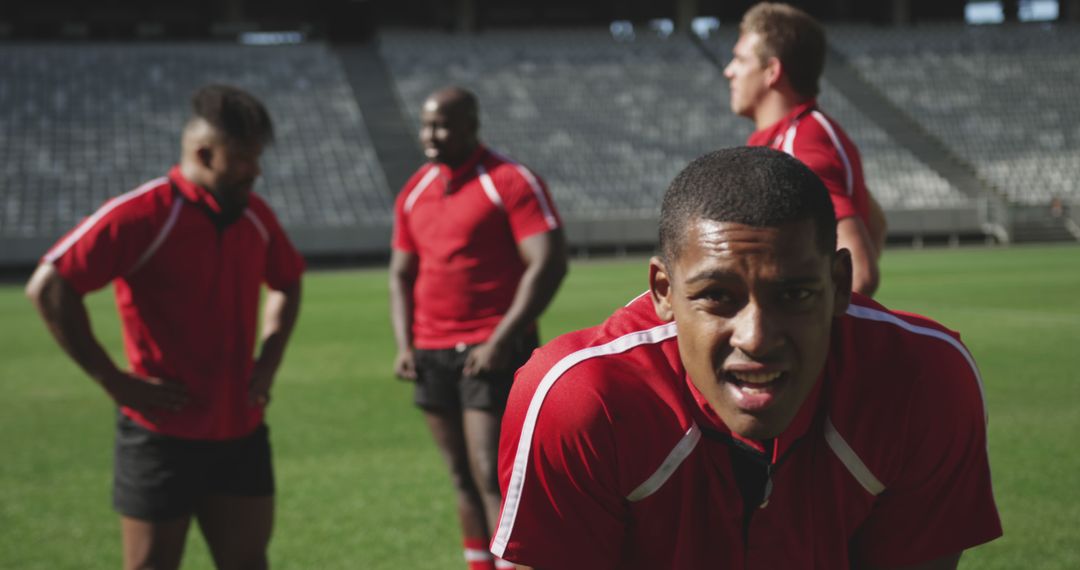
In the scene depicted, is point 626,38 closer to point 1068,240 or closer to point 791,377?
point 1068,240

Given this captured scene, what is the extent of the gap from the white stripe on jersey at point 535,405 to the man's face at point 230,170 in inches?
72.1

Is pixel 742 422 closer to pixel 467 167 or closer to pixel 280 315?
pixel 280 315

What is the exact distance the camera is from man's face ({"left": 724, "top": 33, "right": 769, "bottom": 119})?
389cm

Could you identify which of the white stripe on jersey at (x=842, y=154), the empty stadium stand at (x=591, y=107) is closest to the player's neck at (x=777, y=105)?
the white stripe on jersey at (x=842, y=154)

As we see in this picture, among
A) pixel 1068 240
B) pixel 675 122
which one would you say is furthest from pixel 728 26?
pixel 1068 240

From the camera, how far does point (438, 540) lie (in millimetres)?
5469

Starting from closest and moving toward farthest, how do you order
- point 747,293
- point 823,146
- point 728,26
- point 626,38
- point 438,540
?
point 747,293 → point 823,146 → point 438,540 → point 626,38 → point 728,26

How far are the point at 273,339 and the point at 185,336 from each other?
48 centimetres

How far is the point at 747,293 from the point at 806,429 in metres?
0.35

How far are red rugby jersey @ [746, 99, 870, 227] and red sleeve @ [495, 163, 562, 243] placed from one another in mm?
1148

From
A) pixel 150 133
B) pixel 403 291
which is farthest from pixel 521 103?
pixel 403 291

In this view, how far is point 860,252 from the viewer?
3559 millimetres

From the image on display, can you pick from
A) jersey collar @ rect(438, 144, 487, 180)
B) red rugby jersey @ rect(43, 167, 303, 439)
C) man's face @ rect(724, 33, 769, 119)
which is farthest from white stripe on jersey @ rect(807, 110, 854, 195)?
red rugby jersey @ rect(43, 167, 303, 439)

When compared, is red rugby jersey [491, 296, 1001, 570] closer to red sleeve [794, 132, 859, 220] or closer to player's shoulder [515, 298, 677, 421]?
player's shoulder [515, 298, 677, 421]
